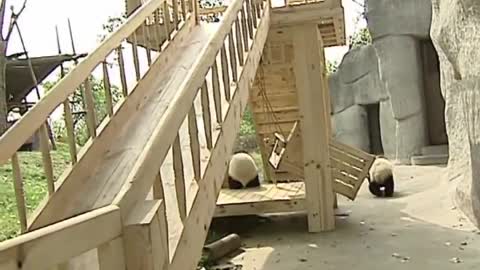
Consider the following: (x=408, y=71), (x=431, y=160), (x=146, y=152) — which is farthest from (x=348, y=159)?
(x=146, y=152)

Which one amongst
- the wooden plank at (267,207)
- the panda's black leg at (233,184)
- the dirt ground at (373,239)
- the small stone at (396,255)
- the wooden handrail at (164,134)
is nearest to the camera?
the wooden handrail at (164,134)

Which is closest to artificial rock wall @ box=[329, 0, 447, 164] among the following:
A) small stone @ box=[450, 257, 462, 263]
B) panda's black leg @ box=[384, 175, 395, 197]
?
panda's black leg @ box=[384, 175, 395, 197]

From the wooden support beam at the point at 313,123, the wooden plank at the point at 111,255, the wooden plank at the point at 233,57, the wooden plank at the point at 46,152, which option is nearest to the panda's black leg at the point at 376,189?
the wooden support beam at the point at 313,123

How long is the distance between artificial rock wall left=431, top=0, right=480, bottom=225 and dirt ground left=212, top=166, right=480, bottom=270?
389mm

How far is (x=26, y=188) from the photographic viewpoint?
7.08 meters

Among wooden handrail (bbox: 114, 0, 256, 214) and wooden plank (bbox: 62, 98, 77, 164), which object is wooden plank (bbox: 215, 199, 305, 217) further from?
wooden plank (bbox: 62, 98, 77, 164)

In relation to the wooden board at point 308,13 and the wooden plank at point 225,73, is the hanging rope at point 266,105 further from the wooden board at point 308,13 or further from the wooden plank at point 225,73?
the wooden plank at point 225,73

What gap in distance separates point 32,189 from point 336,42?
12.7 feet

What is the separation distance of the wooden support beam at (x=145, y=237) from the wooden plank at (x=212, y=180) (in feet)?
1.96

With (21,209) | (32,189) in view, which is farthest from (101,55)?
(32,189)

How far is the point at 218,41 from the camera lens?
12.3ft

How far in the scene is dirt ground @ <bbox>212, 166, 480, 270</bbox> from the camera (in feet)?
17.5

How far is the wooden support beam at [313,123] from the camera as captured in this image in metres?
6.69

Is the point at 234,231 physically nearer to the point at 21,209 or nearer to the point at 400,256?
the point at 400,256
